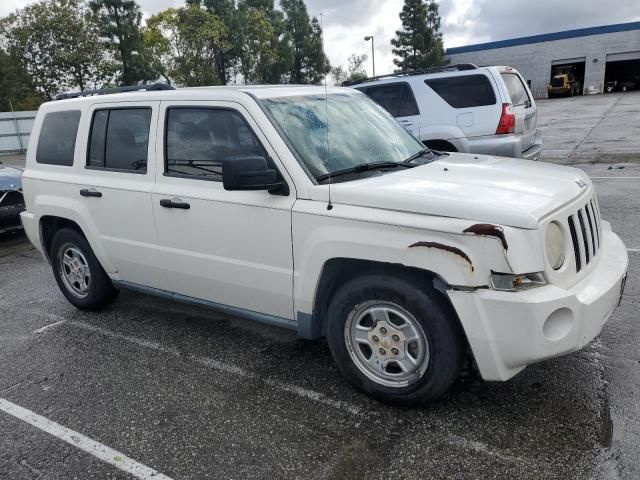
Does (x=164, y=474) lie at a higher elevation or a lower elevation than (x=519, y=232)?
lower

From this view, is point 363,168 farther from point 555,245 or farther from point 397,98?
point 397,98

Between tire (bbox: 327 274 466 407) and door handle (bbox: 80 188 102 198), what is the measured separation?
2329 millimetres

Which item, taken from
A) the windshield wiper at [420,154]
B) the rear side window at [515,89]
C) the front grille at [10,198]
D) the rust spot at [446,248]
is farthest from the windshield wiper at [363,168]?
the front grille at [10,198]

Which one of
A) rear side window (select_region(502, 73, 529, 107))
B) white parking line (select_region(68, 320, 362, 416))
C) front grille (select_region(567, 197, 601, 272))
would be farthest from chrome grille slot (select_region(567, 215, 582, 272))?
rear side window (select_region(502, 73, 529, 107))

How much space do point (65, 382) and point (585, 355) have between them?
360 cm

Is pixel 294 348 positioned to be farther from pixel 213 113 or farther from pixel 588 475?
pixel 588 475

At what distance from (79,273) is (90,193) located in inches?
37.8

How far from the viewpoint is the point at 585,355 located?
3.64 metres

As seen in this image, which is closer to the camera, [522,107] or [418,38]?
[522,107]

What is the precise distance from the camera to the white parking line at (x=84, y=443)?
2805mm

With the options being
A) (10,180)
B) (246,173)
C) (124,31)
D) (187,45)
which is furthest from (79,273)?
(187,45)

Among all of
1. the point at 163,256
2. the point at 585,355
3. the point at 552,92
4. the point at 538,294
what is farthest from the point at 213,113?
the point at 552,92

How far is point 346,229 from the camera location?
3.04m

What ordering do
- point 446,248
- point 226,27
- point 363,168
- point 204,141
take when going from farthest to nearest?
point 226,27, point 204,141, point 363,168, point 446,248
